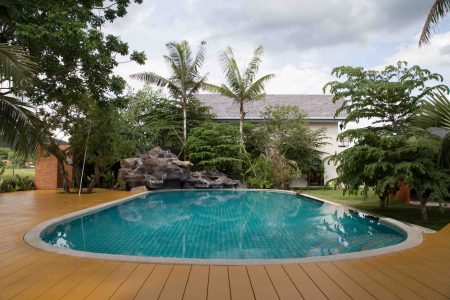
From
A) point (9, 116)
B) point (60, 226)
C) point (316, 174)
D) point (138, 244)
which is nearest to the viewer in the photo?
point (9, 116)

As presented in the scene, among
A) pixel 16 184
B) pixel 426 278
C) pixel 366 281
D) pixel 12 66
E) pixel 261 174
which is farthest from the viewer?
pixel 261 174

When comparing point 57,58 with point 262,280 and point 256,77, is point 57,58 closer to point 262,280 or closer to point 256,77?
point 262,280

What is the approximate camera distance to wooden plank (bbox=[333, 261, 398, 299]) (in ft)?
10.4

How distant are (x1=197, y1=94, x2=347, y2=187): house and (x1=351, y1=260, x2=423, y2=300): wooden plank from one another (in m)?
16.5

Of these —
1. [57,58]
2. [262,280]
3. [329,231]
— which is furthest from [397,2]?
[57,58]

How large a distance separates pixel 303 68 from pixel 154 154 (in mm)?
8488

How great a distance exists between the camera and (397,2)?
257 inches

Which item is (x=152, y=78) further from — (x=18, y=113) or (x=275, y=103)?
(x=18, y=113)

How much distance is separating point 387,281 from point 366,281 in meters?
0.20

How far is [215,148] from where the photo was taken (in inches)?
732

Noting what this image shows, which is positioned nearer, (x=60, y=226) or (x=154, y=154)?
(x=60, y=226)

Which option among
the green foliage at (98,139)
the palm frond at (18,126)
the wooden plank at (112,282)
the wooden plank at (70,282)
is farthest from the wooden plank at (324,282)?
the green foliage at (98,139)

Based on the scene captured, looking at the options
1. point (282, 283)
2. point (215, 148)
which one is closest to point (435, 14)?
point (282, 283)

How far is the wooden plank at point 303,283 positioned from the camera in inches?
124
